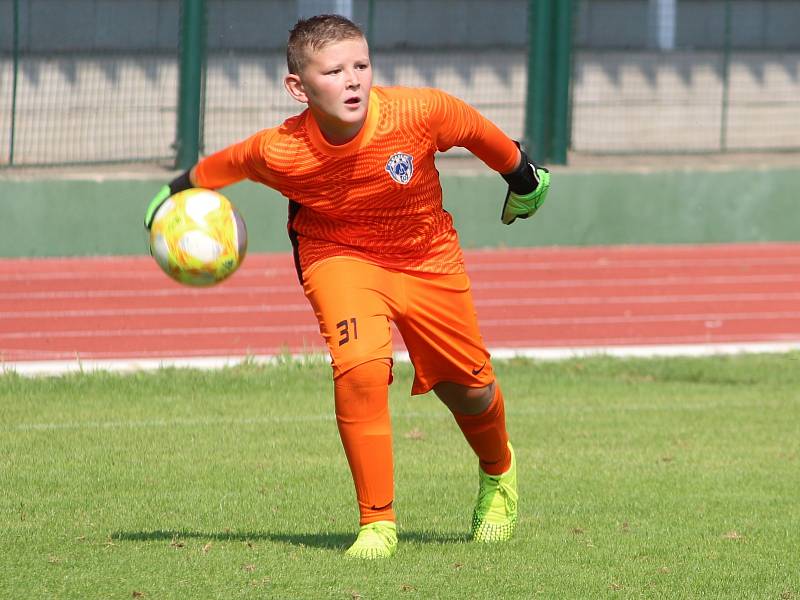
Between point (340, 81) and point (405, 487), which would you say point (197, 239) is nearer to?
point (340, 81)

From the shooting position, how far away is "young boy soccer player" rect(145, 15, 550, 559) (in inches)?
191

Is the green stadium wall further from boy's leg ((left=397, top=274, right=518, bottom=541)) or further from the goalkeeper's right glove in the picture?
boy's leg ((left=397, top=274, right=518, bottom=541))

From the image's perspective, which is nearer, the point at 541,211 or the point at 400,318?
the point at 400,318

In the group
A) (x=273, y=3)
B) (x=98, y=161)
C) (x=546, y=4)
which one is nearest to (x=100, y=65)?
(x=98, y=161)

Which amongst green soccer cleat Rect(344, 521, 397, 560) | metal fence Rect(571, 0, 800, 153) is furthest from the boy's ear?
metal fence Rect(571, 0, 800, 153)

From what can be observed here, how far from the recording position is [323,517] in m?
5.66

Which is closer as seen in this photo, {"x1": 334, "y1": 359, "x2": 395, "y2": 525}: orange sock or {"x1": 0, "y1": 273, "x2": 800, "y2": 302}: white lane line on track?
{"x1": 334, "y1": 359, "x2": 395, "y2": 525}: orange sock

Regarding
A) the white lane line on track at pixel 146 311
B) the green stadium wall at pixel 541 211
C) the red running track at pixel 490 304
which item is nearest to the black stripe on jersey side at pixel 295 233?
the red running track at pixel 490 304

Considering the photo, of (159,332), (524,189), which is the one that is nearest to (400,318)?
(524,189)

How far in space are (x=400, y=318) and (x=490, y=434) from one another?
63cm

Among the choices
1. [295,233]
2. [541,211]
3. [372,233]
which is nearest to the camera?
[372,233]

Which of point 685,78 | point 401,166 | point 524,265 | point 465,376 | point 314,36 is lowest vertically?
point 524,265

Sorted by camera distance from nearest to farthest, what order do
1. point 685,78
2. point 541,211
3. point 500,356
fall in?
point 500,356
point 541,211
point 685,78

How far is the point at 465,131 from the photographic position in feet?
16.8
